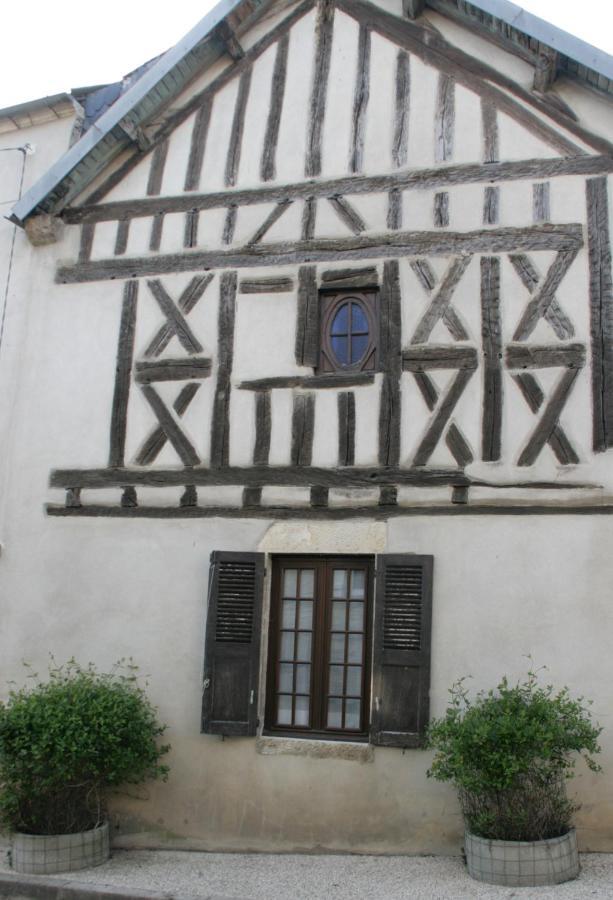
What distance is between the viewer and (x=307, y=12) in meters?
8.17

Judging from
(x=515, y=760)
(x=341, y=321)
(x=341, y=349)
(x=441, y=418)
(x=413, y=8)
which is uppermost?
(x=413, y=8)

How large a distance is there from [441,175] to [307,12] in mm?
2131

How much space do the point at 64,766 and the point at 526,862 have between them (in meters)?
3.05

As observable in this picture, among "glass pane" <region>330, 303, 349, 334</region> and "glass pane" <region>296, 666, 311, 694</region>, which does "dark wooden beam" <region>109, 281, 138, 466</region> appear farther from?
"glass pane" <region>296, 666, 311, 694</region>

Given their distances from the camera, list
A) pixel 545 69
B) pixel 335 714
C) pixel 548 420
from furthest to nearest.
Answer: pixel 545 69
pixel 335 714
pixel 548 420

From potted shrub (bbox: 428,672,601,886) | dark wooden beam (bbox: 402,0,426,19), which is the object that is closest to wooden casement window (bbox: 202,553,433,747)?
potted shrub (bbox: 428,672,601,886)

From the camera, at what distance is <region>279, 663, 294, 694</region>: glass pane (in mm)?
7020

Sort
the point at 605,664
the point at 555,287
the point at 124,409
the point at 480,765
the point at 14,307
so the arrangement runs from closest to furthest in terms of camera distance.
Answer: the point at 480,765
the point at 605,664
the point at 555,287
the point at 124,409
the point at 14,307

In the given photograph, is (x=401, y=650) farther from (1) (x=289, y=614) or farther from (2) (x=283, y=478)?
(2) (x=283, y=478)

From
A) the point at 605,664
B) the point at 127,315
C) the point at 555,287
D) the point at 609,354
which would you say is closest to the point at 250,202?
the point at 127,315

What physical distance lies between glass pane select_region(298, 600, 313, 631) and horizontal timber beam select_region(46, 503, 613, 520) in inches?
26.4

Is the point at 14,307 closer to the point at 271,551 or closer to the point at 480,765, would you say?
the point at 271,551

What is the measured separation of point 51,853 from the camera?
6.26m

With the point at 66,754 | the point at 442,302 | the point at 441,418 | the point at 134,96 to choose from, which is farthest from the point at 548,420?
the point at 134,96
